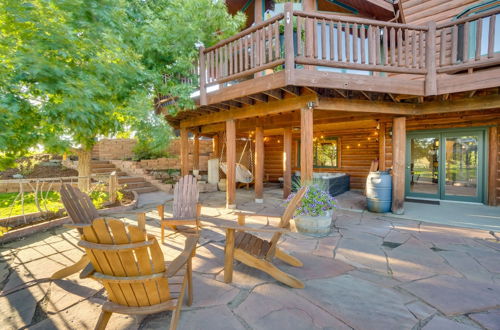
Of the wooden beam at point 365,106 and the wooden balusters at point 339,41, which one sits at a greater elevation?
the wooden balusters at point 339,41

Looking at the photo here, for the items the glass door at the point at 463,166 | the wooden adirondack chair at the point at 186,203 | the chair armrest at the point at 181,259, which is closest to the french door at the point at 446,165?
the glass door at the point at 463,166

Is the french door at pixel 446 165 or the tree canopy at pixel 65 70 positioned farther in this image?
the french door at pixel 446 165

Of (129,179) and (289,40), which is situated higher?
(289,40)

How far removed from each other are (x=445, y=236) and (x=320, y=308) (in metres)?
3.09

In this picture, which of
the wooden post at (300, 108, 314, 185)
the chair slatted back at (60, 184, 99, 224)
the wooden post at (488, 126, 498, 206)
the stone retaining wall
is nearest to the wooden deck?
the wooden post at (300, 108, 314, 185)

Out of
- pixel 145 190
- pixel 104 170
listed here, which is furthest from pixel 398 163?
pixel 104 170

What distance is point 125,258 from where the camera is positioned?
146 cm

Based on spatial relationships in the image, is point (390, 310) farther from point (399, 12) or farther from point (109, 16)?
point (399, 12)

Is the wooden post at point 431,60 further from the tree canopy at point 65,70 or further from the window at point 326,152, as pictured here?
the window at point 326,152

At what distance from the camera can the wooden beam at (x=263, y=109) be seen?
4.62 meters

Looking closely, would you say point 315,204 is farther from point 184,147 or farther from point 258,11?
point 258,11

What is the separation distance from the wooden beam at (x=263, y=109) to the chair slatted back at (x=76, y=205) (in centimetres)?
367

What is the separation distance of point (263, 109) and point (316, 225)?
273cm

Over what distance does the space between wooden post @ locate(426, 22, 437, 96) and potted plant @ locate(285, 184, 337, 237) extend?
272 cm
